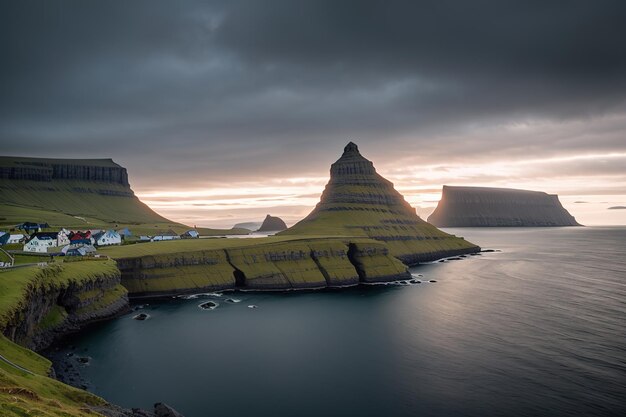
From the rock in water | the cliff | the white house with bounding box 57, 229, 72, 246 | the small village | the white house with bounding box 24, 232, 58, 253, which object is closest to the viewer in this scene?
the cliff

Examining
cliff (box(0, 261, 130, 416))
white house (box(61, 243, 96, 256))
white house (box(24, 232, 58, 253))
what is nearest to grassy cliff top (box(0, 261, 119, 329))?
cliff (box(0, 261, 130, 416))

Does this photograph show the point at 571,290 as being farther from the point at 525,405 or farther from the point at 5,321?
the point at 5,321

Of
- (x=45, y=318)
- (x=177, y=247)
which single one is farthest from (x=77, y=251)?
(x=45, y=318)

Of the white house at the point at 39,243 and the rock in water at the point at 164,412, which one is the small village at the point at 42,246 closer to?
the white house at the point at 39,243

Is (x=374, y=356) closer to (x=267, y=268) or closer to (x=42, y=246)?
(x=267, y=268)

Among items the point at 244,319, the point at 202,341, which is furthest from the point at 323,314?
the point at 202,341

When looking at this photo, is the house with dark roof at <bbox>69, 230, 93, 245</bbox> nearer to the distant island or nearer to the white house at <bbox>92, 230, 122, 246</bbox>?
the distant island
